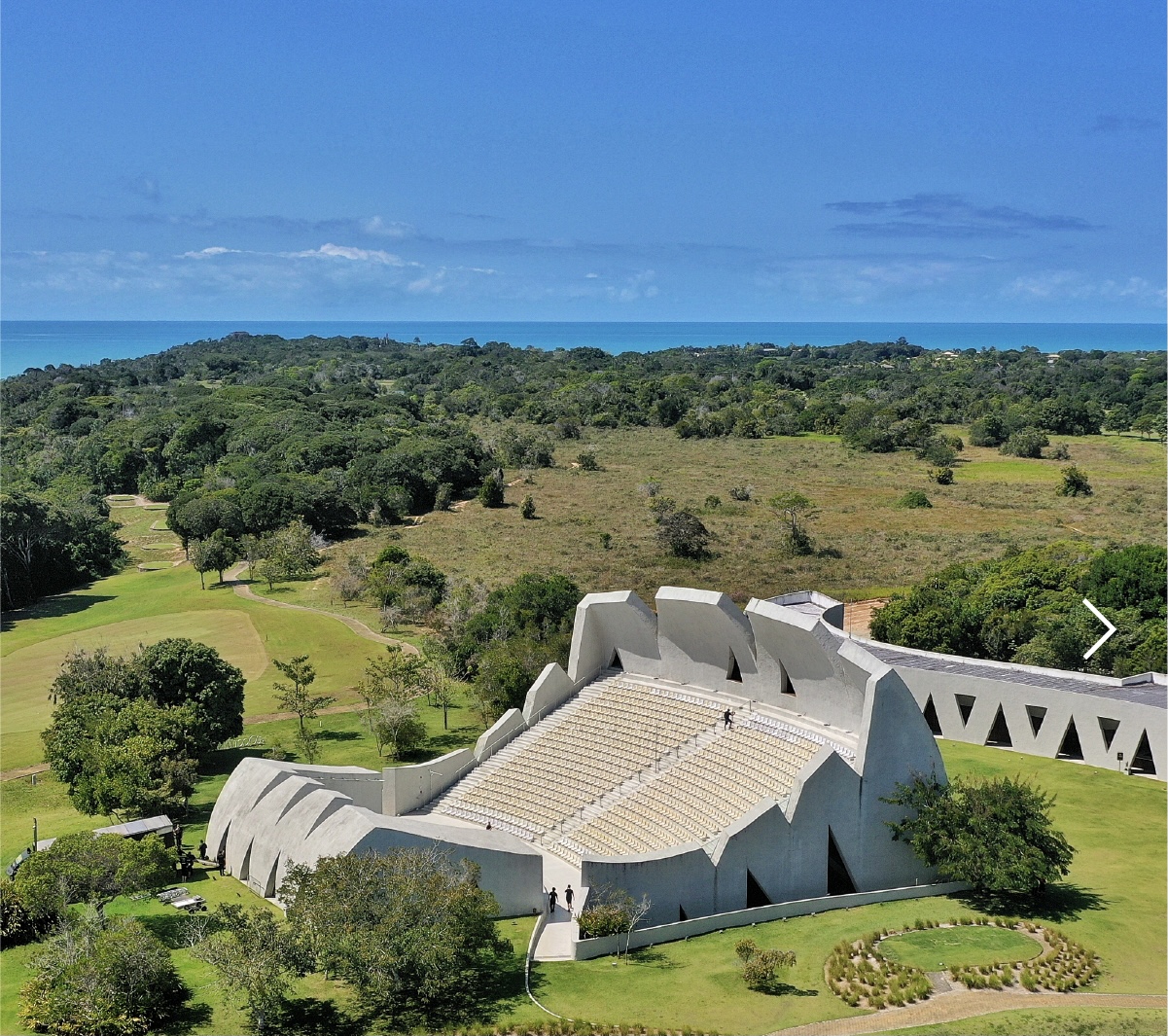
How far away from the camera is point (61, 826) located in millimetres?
39156

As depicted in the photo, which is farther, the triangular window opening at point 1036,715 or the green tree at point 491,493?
the green tree at point 491,493

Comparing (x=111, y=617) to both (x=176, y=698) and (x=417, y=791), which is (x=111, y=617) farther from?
(x=417, y=791)

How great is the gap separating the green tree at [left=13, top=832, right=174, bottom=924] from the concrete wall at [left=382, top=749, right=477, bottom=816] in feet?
26.8

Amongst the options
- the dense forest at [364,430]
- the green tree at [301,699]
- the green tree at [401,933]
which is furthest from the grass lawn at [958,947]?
the dense forest at [364,430]

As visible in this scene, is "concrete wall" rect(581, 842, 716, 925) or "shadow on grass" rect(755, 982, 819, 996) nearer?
"shadow on grass" rect(755, 982, 819, 996)

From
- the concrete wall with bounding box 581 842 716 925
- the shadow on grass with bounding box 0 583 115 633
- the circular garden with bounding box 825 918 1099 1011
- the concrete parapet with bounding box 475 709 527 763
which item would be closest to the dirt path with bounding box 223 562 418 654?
the shadow on grass with bounding box 0 583 115 633

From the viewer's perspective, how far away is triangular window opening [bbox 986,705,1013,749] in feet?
152

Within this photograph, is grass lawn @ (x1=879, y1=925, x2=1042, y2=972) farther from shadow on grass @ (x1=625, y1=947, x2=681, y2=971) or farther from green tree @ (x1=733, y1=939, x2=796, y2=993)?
shadow on grass @ (x1=625, y1=947, x2=681, y2=971)

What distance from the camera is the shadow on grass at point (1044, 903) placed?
31094 millimetres

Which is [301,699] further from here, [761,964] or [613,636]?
[761,964]

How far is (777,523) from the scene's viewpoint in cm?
8938

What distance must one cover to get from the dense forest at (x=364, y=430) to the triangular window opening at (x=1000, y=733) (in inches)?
2287

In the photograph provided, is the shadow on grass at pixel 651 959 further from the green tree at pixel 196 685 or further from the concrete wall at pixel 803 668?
the green tree at pixel 196 685

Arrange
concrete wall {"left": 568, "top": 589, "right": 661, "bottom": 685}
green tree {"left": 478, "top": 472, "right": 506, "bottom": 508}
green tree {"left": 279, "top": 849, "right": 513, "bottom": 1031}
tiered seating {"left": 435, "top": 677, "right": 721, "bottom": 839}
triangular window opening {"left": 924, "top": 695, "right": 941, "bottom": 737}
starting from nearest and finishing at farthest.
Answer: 1. green tree {"left": 279, "top": 849, "right": 513, "bottom": 1031}
2. tiered seating {"left": 435, "top": 677, "right": 721, "bottom": 839}
3. concrete wall {"left": 568, "top": 589, "right": 661, "bottom": 685}
4. triangular window opening {"left": 924, "top": 695, "right": 941, "bottom": 737}
5. green tree {"left": 478, "top": 472, "right": 506, "bottom": 508}
